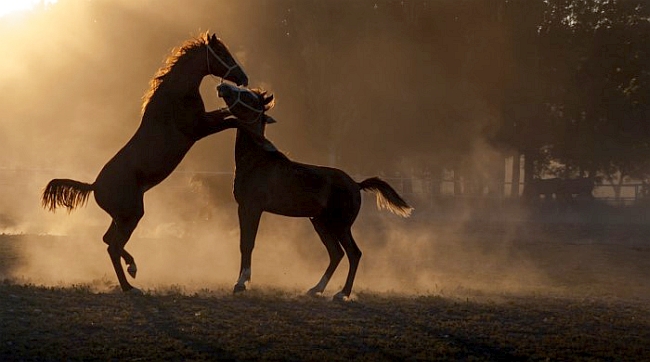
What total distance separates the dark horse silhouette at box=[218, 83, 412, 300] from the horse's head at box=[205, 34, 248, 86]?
196mm

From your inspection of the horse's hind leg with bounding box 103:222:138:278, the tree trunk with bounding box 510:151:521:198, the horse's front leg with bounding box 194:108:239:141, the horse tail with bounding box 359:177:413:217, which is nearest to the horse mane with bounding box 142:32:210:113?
the horse's front leg with bounding box 194:108:239:141

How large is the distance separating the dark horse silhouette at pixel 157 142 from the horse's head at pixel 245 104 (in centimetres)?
18

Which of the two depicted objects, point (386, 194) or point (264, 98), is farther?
point (386, 194)

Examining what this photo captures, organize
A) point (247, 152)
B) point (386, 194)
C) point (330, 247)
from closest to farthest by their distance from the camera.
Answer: point (247, 152) < point (330, 247) < point (386, 194)

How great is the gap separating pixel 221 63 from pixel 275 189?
1.81 m

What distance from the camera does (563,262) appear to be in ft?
74.2

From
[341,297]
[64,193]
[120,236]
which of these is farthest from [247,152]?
[64,193]

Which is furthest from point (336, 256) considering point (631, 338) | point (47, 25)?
point (47, 25)

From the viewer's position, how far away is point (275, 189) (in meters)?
12.2

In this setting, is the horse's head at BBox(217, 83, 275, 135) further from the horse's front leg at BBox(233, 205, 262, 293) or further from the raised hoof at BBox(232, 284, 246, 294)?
the raised hoof at BBox(232, 284, 246, 294)

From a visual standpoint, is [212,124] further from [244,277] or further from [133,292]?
[133,292]

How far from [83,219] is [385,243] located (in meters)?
12.4

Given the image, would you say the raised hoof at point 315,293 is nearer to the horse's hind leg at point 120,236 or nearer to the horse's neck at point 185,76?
the horse's hind leg at point 120,236

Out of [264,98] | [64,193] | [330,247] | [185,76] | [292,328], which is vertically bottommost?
[292,328]
